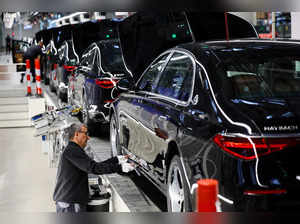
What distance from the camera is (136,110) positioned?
4062 mm

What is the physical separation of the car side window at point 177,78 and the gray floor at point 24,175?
128 inches

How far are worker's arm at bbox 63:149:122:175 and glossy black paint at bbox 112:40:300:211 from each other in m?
0.23

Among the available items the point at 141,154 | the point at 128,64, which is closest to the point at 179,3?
the point at 141,154

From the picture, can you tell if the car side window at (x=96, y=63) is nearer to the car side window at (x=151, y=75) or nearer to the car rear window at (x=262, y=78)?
the car side window at (x=151, y=75)

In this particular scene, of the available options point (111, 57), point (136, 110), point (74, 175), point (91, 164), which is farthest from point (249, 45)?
point (111, 57)

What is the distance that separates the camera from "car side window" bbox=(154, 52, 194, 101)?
3.08 metres

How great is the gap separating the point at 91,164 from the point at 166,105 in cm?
86

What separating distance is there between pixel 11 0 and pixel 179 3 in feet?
0.85

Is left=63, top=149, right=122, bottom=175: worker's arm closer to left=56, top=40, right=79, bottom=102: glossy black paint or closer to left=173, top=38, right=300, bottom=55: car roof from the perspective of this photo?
left=173, top=38, right=300, bottom=55: car roof

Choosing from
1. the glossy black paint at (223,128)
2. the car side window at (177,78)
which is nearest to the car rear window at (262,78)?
the glossy black paint at (223,128)

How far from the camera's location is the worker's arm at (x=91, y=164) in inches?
149

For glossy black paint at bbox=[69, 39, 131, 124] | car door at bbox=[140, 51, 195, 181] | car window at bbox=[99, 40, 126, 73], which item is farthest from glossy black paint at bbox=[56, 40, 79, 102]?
car door at bbox=[140, 51, 195, 181]

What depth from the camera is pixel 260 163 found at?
2.22 m

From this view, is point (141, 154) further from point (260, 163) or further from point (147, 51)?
point (260, 163)
